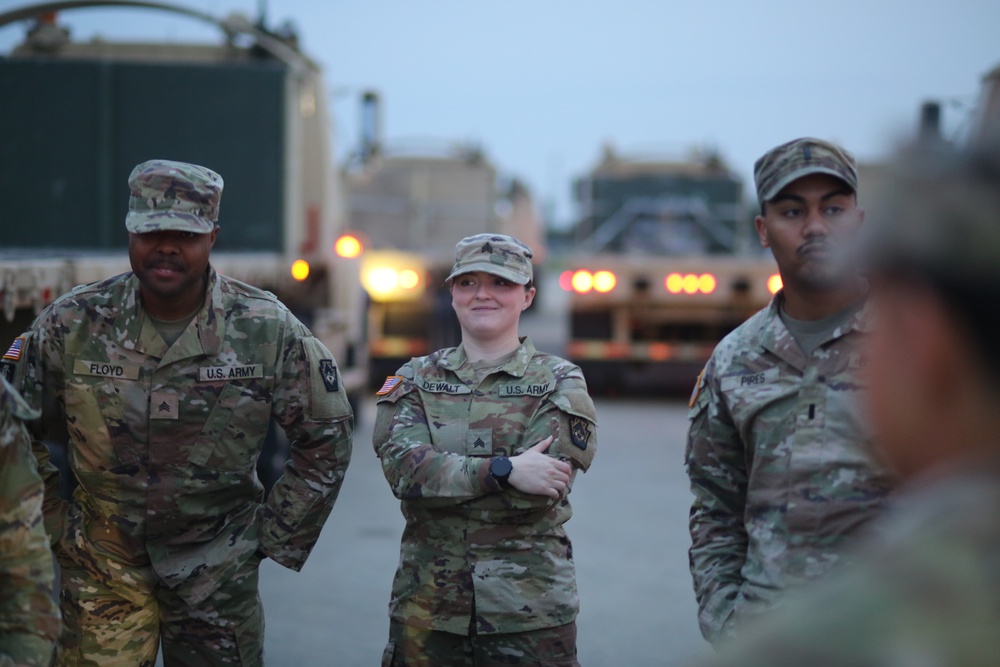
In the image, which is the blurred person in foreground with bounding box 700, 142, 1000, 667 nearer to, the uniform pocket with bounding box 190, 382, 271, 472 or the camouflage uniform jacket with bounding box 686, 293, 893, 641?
the camouflage uniform jacket with bounding box 686, 293, 893, 641

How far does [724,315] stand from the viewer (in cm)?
1212

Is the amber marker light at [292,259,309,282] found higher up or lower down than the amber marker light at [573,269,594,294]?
lower down

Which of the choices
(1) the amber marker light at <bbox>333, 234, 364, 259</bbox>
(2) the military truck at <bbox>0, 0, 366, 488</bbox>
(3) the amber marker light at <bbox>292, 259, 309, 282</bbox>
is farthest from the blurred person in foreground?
(1) the amber marker light at <bbox>333, 234, 364, 259</bbox>

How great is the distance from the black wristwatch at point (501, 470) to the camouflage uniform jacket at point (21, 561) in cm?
111

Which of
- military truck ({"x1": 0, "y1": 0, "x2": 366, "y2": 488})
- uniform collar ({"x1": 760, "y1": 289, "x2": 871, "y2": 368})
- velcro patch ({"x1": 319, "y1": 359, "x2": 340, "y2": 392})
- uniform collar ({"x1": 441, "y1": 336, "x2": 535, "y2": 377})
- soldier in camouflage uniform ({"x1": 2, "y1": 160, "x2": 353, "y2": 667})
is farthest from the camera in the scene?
military truck ({"x1": 0, "y1": 0, "x2": 366, "y2": 488})

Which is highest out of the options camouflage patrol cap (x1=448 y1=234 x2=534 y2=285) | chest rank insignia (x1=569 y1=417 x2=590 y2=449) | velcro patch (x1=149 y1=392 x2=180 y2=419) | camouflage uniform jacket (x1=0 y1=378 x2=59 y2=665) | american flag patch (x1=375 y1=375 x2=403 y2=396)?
camouflage patrol cap (x1=448 y1=234 x2=534 y2=285)

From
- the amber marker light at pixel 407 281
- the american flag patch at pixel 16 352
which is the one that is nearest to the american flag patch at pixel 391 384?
the american flag patch at pixel 16 352

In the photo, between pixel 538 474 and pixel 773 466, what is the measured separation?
60cm

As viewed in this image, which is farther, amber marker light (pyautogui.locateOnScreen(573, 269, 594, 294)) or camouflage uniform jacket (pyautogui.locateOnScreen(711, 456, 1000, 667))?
amber marker light (pyautogui.locateOnScreen(573, 269, 594, 294))

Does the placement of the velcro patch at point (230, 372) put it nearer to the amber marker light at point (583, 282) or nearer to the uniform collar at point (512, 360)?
the uniform collar at point (512, 360)

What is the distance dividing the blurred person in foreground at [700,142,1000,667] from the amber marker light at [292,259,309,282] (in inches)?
269

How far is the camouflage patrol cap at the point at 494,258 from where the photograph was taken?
3.12 metres

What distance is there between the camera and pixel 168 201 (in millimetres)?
3014

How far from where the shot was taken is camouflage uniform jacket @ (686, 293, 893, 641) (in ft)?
7.93
